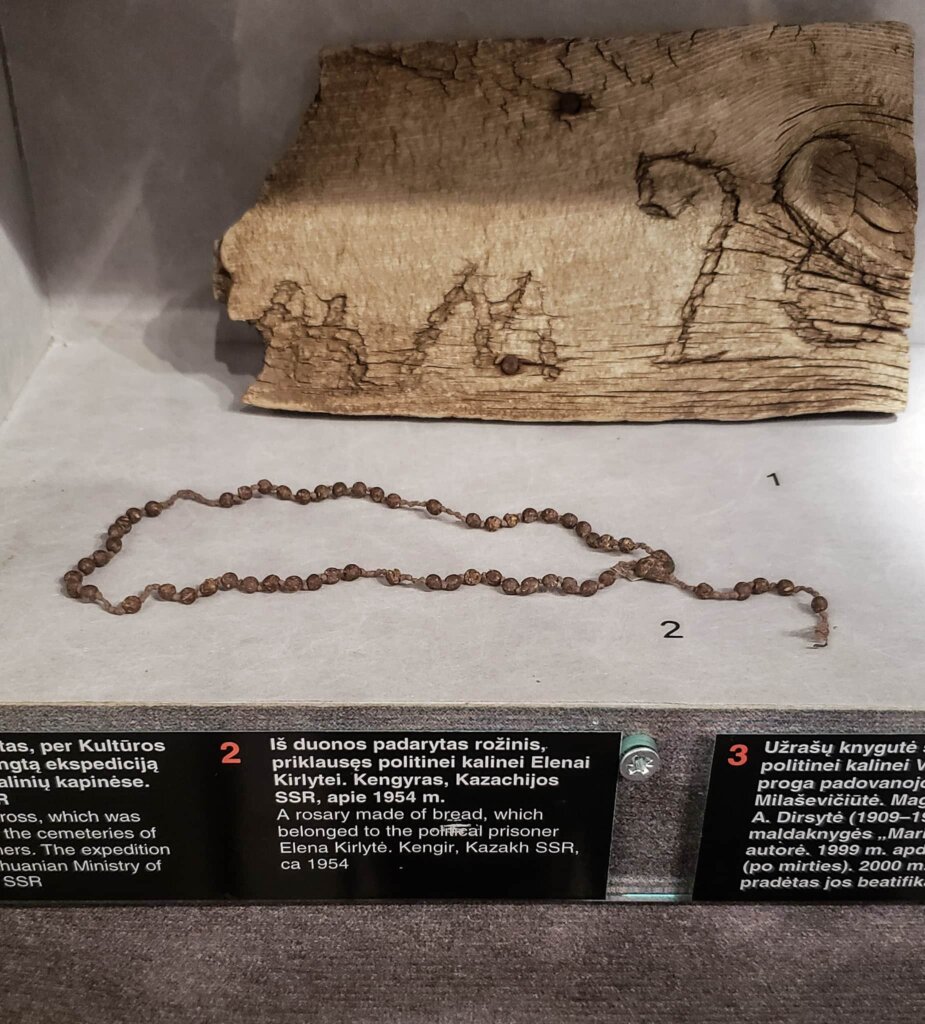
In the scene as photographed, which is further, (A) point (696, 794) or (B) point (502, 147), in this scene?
(B) point (502, 147)

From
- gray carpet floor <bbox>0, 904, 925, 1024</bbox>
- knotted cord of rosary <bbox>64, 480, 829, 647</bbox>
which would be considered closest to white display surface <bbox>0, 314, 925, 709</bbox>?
knotted cord of rosary <bbox>64, 480, 829, 647</bbox>

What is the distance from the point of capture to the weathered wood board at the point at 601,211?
1098 mm

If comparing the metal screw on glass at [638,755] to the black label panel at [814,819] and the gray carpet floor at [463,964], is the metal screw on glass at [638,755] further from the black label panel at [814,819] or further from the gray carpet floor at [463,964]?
the gray carpet floor at [463,964]

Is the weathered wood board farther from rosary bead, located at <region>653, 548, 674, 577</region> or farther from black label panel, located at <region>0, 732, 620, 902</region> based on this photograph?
black label panel, located at <region>0, 732, 620, 902</region>

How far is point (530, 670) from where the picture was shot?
0.82m

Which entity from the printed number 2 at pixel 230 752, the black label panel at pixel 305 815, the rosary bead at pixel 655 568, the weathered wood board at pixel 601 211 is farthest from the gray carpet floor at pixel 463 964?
the weathered wood board at pixel 601 211

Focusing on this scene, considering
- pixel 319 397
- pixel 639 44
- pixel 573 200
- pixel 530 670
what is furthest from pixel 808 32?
pixel 530 670

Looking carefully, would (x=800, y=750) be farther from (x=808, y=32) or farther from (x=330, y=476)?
(x=808, y=32)

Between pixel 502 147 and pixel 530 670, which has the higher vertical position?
pixel 502 147

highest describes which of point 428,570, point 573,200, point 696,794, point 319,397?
point 573,200

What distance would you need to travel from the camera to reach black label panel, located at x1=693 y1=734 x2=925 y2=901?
0.80 metres

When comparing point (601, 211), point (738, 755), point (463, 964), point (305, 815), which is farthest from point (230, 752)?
point (601, 211)

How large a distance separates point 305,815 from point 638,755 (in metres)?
0.26

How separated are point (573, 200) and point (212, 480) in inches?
18.7
